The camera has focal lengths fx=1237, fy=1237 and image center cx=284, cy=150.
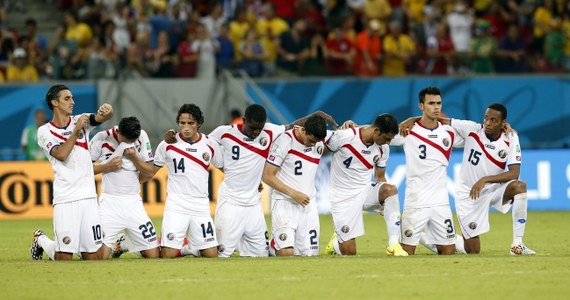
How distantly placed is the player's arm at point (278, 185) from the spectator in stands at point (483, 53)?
12775 millimetres

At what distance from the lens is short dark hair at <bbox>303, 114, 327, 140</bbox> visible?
15328 mm

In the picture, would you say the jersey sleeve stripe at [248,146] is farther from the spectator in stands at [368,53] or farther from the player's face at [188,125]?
the spectator in stands at [368,53]

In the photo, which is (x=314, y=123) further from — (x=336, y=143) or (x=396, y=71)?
(x=396, y=71)

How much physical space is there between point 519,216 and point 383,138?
2039 mm

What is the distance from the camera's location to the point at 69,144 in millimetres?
14867

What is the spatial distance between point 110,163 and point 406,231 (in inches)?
155

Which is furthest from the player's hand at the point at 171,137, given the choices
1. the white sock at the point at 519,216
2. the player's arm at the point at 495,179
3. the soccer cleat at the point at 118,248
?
the white sock at the point at 519,216

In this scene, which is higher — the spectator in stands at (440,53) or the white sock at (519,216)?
the spectator in stands at (440,53)

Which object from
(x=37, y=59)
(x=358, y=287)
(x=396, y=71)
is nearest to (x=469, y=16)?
(x=396, y=71)

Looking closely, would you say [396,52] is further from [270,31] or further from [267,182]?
[267,182]

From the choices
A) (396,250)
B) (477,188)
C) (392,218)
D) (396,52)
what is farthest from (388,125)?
(396,52)

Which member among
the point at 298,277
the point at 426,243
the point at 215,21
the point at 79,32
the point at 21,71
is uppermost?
the point at 215,21

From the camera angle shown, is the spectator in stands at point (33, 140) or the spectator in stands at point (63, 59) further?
the spectator in stands at point (63, 59)

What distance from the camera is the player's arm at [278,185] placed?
1580 cm
